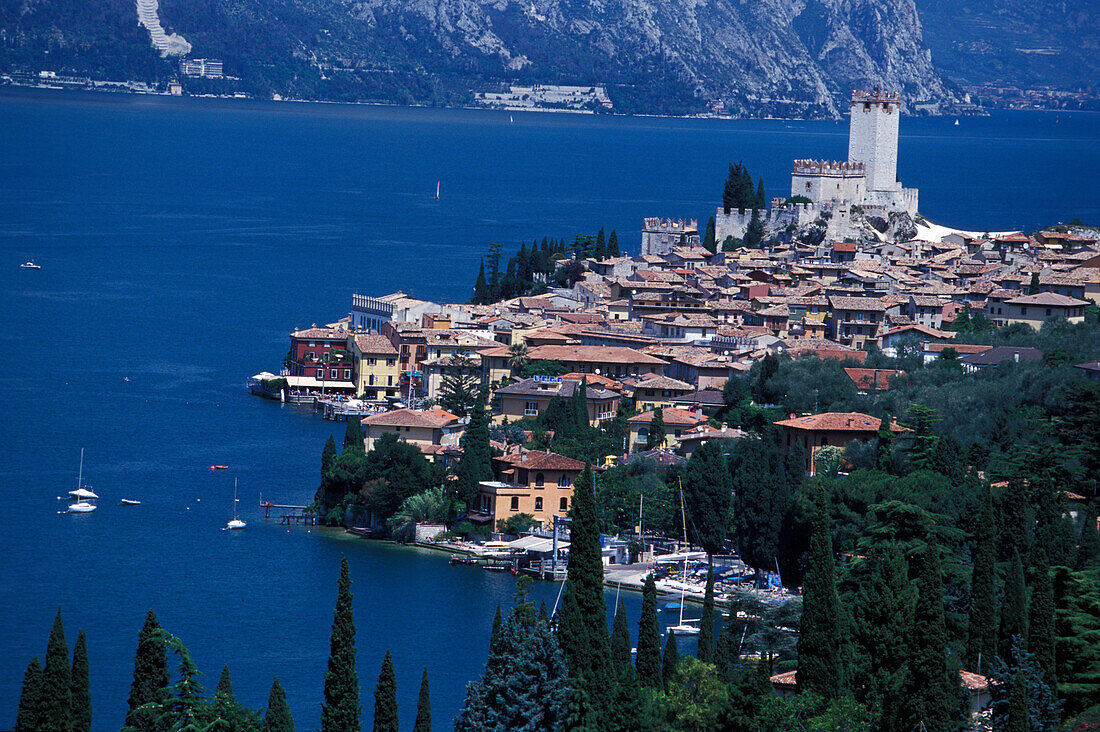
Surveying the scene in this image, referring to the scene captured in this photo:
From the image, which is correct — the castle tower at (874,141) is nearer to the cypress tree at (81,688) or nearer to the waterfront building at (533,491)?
the waterfront building at (533,491)

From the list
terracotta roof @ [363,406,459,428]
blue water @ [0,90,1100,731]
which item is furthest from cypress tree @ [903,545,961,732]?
terracotta roof @ [363,406,459,428]

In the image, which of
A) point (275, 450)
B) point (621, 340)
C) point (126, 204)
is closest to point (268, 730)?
point (275, 450)

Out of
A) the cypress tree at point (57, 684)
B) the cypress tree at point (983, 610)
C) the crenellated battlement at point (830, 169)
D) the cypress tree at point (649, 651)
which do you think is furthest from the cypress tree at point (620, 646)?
the crenellated battlement at point (830, 169)

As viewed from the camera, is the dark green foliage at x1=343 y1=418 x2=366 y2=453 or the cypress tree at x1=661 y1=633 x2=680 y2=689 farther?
the dark green foliage at x1=343 y1=418 x2=366 y2=453

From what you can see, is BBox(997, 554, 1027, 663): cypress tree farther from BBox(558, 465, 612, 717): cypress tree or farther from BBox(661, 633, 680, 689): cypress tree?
BBox(558, 465, 612, 717): cypress tree

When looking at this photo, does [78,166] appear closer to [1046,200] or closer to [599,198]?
[599,198]

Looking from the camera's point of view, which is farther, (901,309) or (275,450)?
(901,309)
